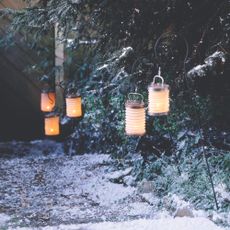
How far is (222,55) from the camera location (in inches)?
249

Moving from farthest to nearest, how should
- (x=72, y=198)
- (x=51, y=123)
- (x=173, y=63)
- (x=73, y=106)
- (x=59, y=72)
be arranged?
(x=59, y=72) < (x=51, y=123) < (x=73, y=106) < (x=173, y=63) < (x=72, y=198)

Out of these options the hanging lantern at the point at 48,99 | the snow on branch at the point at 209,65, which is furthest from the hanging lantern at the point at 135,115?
the hanging lantern at the point at 48,99

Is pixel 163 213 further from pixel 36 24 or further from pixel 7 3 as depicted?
pixel 7 3

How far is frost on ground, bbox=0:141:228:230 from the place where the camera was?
17.3ft

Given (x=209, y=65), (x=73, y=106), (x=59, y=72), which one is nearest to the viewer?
(x=209, y=65)

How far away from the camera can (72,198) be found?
740 cm

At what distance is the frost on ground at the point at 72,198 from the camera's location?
207 inches

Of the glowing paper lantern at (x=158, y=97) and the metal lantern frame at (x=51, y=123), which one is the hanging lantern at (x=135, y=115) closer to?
the glowing paper lantern at (x=158, y=97)

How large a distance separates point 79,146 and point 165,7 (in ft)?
17.4

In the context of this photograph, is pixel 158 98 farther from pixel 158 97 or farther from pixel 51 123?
pixel 51 123

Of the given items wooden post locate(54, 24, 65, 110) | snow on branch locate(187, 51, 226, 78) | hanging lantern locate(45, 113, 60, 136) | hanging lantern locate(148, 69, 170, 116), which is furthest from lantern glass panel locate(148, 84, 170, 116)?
wooden post locate(54, 24, 65, 110)

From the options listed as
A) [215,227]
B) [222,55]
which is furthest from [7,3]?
[215,227]

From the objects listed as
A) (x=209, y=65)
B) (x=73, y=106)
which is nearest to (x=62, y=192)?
(x=73, y=106)

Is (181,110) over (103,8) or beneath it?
beneath
